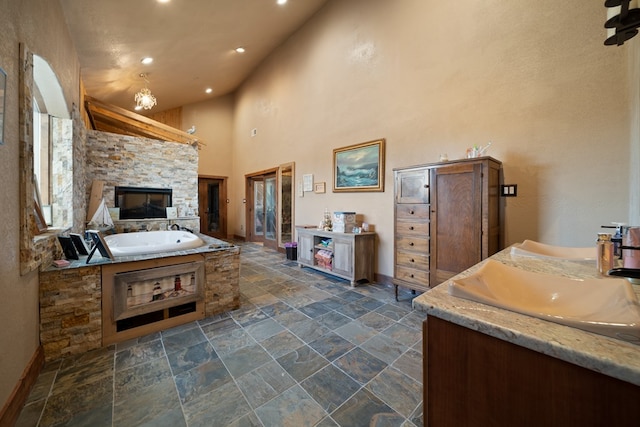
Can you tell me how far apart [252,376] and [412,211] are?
2.24 meters

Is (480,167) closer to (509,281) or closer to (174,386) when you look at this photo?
(509,281)

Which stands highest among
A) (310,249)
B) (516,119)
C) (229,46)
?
(229,46)

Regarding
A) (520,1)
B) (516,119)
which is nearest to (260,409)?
(516,119)

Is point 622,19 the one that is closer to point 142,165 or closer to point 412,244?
point 412,244

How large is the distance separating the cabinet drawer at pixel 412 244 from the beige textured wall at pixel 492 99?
1.76 feet

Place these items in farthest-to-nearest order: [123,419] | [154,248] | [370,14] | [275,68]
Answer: [275,68] < [370,14] < [154,248] < [123,419]

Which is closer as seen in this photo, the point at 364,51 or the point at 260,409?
the point at 260,409

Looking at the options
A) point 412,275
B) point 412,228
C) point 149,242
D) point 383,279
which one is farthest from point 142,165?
point 412,275

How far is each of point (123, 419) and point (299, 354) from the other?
1.07 meters

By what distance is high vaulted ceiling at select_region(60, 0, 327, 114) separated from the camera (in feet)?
10.1

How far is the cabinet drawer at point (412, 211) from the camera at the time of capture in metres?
2.75

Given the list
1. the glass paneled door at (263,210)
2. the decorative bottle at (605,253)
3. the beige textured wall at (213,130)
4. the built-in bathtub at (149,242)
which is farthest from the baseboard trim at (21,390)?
the beige textured wall at (213,130)

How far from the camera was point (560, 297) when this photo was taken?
1.04m

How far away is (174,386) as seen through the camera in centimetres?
158
